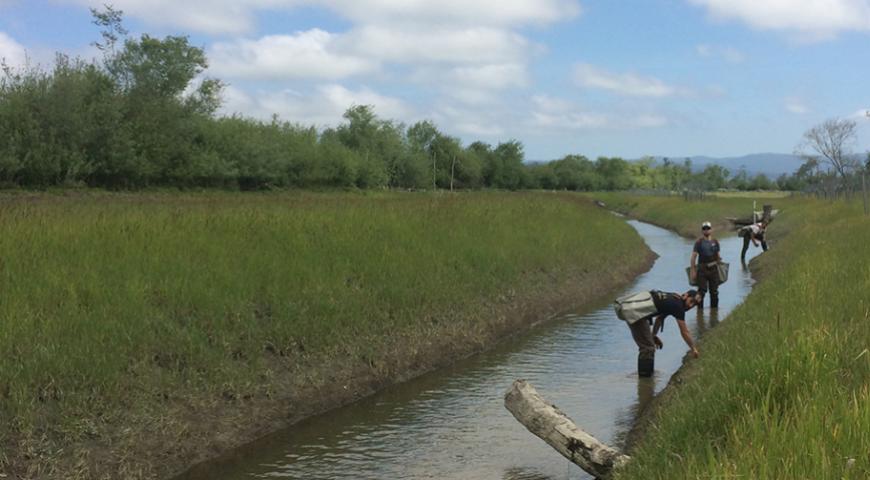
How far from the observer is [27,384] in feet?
26.8

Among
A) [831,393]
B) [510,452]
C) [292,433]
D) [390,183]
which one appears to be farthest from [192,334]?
[390,183]

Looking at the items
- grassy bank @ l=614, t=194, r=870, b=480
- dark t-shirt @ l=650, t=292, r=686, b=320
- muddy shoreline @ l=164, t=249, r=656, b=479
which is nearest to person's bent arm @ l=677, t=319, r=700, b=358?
dark t-shirt @ l=650, t=292, r=686, b=320

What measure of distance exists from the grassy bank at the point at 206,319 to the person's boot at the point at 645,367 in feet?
12.5

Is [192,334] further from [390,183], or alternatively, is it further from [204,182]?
[390,183]

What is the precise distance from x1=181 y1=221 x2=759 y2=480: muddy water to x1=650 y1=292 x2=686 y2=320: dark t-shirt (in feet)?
4.44

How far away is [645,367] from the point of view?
43.5ft

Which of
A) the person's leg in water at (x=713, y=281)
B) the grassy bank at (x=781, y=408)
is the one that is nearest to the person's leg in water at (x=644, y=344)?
the grassy bank at (x=781, y=408)

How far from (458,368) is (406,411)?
2.93 meters

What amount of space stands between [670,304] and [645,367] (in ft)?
5.10

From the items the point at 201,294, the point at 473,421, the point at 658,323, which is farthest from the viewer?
the point at 658,323

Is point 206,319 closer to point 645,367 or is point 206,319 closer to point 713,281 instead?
point 645,367

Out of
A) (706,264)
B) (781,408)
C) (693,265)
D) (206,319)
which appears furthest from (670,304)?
(206,319)

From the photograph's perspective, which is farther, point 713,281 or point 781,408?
point 713,281

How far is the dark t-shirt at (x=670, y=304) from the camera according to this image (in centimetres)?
1230
